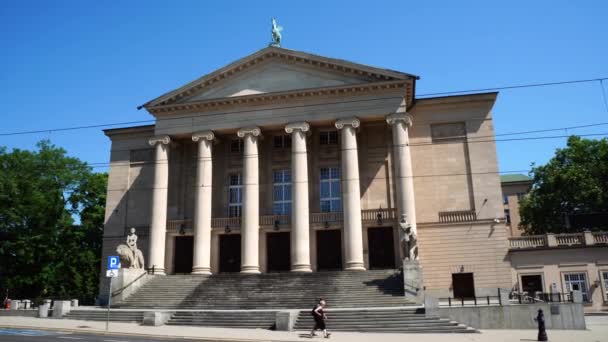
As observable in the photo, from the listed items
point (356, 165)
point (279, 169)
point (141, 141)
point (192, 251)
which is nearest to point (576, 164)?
point (356, 165)

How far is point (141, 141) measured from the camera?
1597 inches

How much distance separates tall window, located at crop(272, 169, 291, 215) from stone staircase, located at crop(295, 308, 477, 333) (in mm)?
13701

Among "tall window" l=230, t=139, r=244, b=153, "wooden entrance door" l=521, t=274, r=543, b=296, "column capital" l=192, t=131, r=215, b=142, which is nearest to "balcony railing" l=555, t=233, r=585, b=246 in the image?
"wooden entrance door" l=521, t=274, r=543, b=296

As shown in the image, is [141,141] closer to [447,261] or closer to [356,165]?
[356,165]

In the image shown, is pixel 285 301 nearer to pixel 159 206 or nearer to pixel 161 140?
pixel 159 206

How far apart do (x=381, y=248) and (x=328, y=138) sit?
8825 mm

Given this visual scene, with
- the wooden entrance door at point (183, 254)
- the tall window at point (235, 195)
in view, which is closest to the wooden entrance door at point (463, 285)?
the tall window at point (235, 195)

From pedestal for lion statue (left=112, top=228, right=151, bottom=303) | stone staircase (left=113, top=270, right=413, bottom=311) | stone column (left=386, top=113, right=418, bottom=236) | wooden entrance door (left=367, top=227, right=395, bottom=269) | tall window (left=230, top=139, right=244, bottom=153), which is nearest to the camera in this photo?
stone staircase (left=113, top=270, right=413, bottom=311)

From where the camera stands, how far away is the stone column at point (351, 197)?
31203mm

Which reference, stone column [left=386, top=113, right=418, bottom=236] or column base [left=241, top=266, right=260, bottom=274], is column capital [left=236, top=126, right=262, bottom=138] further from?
column base [left=241, top=266, right=260, bottom=274]

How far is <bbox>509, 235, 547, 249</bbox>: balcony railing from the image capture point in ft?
107

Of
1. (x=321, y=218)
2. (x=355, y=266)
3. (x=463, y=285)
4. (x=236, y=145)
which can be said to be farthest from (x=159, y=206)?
(x=463, y=285)

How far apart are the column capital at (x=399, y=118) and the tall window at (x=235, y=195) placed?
39.3ft

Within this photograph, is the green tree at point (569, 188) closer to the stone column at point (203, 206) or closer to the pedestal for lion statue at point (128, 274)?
the stone column at point (203, 206)
